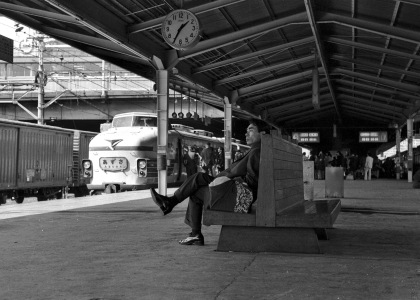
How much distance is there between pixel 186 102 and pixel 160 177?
78.4 feet

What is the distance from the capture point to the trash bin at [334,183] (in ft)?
56.9

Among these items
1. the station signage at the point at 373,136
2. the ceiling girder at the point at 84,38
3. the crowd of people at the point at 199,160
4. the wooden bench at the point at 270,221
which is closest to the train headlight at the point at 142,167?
the crowd of people at the point at 199,160

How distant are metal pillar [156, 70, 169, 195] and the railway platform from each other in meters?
8.19

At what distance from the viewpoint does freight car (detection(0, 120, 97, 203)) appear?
21922 mm

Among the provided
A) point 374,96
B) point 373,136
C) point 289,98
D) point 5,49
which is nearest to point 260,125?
point 5,49

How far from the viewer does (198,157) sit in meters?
30.3

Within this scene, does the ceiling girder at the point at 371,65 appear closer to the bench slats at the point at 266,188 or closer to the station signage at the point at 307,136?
the bench slats at the point at 266,188

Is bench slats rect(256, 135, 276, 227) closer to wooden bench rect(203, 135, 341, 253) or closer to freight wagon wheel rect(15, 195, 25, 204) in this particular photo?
wooden bench rect(203, 135, 341, 253)

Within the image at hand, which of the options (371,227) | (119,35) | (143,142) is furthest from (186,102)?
(371,227)

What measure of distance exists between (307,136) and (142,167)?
27.3 m

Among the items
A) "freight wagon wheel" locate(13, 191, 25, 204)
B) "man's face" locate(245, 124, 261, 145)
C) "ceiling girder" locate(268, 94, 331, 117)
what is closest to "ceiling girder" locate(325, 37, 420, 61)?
"freight wagon wheel" locate(13, 191, 25, 204)

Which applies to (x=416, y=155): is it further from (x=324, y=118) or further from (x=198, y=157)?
(x=198, y=157)

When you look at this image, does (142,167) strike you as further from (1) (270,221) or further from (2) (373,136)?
(2) (373,136)

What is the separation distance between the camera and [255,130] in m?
6.89
